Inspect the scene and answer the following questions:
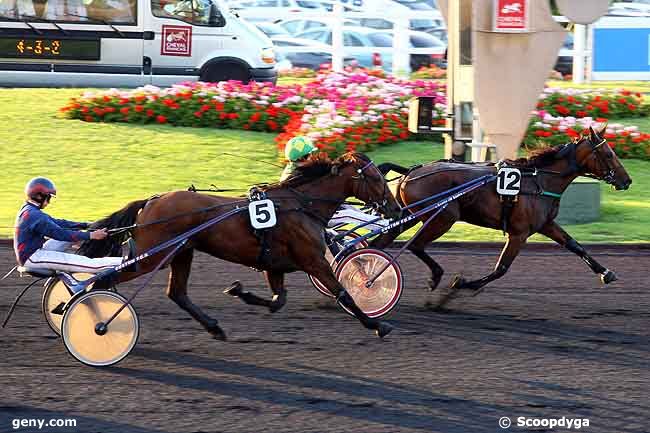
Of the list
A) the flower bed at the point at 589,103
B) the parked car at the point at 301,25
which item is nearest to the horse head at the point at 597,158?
→ the flower bed at the point at 589,103

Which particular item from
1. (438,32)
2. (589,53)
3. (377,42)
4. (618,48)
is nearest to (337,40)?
(377,42)

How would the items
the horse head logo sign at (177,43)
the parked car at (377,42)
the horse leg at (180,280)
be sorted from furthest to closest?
the parked car at (377,42), the horse head logo sign at (177,43), the horse leg at (180,280)

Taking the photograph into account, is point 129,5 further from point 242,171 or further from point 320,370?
point 320,370

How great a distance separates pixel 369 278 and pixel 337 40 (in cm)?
1382

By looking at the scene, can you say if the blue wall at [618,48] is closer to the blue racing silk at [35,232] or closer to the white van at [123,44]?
the white van at [123,44]

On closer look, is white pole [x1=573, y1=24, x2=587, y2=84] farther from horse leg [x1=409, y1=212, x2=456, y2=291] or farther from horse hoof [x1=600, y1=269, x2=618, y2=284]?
horse leg [x1=409, y1=212, x2=456, y2=291]

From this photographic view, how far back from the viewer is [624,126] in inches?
630

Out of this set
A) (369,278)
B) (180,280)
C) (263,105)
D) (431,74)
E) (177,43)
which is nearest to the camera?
(180,280)

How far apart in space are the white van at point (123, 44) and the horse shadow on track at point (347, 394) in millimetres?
10926

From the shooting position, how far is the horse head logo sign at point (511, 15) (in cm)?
1138

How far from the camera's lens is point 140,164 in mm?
14234

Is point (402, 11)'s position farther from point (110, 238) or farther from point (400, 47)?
point (110, 238)

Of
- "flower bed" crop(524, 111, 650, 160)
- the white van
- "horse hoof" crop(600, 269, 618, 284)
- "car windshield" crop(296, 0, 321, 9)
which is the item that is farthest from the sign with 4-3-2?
"car windshield" crop(296, 0, 321, 9)

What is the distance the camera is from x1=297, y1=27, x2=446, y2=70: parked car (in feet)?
75.6
